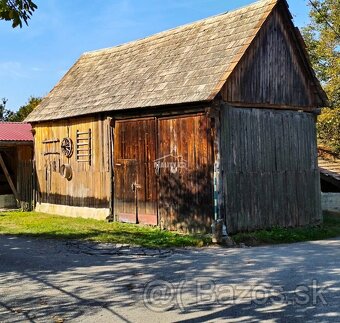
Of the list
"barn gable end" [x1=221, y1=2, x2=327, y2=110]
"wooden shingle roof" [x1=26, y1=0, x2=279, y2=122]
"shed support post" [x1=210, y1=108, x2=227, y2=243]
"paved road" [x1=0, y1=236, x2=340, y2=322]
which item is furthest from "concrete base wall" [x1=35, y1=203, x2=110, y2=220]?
"barn gable end" [x1=221, y1=2, x2=327, y2=110]

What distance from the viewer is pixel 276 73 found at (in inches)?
614

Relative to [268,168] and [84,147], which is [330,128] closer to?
[268,168]

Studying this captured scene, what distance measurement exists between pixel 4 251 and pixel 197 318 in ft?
21.8

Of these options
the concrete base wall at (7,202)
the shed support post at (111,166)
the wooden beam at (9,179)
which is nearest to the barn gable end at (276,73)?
the shed support post at (111,166)

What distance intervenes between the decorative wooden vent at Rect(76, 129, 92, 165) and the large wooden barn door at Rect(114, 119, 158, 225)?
168cm

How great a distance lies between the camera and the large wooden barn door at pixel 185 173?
1402cm

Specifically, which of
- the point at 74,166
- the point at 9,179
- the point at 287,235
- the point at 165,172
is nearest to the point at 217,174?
the point at 165,172

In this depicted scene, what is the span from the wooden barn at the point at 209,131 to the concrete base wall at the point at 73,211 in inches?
3.0

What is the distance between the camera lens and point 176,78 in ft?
50.0

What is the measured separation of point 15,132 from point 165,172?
1144 cm

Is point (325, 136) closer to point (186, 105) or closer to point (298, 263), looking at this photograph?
point (186, 105)

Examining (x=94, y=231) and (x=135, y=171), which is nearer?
(x=94, y=231)

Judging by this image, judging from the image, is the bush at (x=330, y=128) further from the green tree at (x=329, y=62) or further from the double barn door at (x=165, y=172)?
the double barn door at (x=165, y=172)

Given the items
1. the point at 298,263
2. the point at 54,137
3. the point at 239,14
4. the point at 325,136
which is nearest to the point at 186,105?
the point at 239,14
